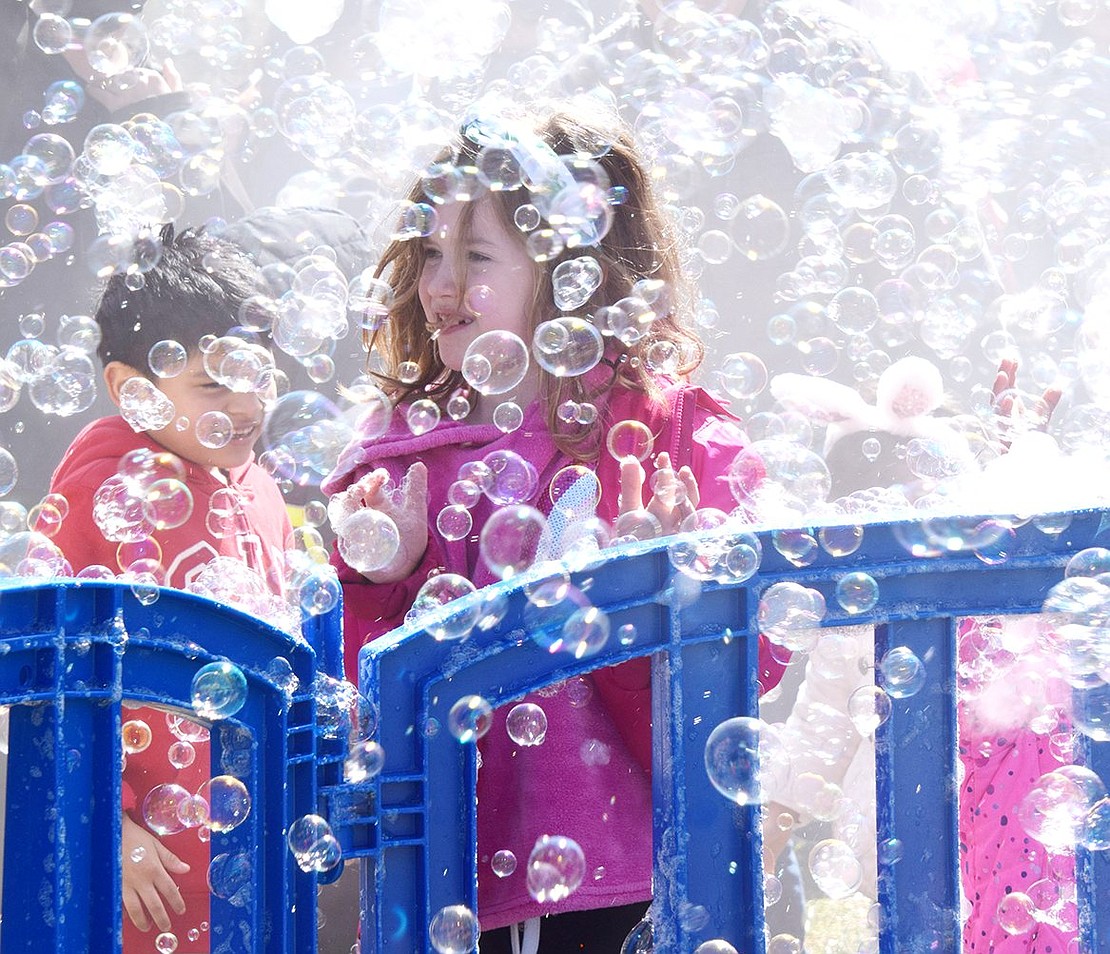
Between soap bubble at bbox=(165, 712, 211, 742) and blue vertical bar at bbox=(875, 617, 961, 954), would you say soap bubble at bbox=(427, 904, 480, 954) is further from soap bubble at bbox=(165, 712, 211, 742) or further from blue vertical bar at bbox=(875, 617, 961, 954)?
soap bubble at bbox=(165, 712, 211, 742)

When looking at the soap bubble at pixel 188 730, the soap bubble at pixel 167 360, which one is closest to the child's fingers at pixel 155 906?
the soap bubble at pixel 188 730

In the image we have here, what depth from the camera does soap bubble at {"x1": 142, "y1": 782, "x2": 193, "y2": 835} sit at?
5.95ft

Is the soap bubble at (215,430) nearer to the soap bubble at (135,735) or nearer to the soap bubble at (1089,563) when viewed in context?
the soap bubble at (135,735)

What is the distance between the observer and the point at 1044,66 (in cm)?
606

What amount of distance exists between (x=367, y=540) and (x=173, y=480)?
1.96ft

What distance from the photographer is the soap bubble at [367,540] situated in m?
1.86

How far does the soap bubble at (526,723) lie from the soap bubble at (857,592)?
0.48 m

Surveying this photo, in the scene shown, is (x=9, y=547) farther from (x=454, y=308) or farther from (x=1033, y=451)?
(x=1033, y=451)

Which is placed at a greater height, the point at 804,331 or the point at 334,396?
the point at 804,331

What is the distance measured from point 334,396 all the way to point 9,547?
1.37 metres

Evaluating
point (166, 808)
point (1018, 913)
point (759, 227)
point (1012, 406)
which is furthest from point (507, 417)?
point (759, 227)

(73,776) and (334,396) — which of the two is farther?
(334,396)

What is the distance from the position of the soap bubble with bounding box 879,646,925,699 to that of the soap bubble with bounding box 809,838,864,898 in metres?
0.64

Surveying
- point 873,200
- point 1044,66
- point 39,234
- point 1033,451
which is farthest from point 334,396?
point 1044,66
